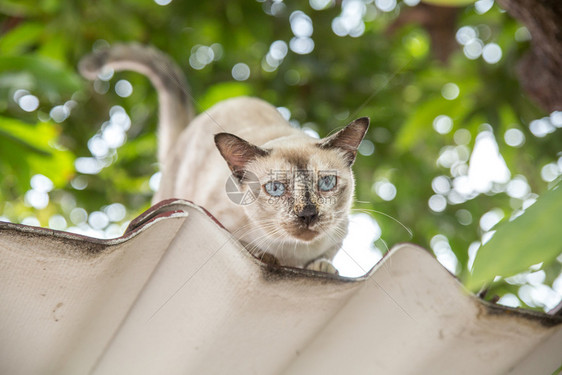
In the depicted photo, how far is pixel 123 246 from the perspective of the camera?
99cm

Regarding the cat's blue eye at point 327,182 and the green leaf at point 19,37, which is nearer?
the cat's blue eye at point 327,182

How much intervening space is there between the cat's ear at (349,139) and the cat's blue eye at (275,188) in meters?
0.20

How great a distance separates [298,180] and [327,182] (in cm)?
10

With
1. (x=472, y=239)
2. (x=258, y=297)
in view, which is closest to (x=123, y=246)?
(x=258, y=297)

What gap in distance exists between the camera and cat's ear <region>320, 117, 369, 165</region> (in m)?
1.56

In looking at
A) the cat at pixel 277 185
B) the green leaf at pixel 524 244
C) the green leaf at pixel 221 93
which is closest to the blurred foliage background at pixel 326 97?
the green leaf at pixel 221 93

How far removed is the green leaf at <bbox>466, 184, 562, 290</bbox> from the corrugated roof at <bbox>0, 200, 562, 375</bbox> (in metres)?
0.36

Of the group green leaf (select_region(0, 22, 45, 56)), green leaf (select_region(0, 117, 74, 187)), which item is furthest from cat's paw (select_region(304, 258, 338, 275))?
green leaf (select_region(0, 22, 45, 56))

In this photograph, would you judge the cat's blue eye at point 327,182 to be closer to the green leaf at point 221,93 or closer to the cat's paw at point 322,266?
the cat's paw at point 322,266

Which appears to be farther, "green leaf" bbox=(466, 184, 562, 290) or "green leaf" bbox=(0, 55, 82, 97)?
"green leaf" bbox=(0, 55, 82, 97)

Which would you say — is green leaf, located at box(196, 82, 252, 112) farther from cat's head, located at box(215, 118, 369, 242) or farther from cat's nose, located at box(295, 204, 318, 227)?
cat's nose, located at box(295, 204, 318, 227)

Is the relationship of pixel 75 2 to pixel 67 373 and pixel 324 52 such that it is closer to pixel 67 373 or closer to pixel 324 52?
pixel 324 52

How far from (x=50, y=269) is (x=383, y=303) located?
2.17 ft

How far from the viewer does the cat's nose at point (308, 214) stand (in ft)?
4.86
